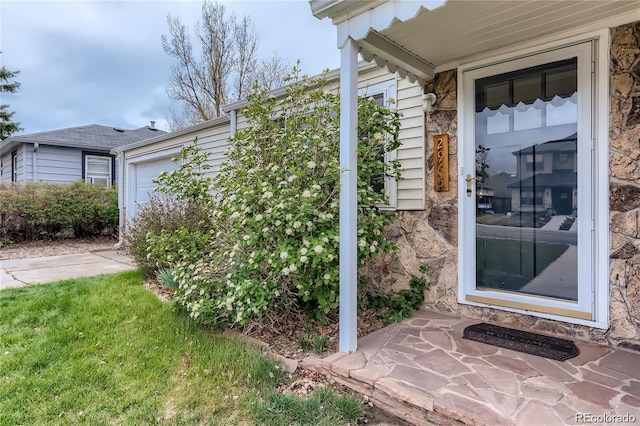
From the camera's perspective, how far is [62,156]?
11.5 metres

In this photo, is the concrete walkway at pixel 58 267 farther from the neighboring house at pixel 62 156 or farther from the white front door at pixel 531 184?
the neighboring house at pixel 62 156

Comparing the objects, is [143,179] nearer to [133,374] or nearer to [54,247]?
[54,247]

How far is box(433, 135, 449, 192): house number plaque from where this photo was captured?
3371 millimetres

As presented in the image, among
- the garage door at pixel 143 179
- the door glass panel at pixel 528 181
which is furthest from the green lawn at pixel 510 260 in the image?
the garage door at pixel 143 179

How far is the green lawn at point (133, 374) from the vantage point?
201cm

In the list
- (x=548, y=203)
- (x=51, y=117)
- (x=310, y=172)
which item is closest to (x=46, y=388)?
(x=310, y=172)

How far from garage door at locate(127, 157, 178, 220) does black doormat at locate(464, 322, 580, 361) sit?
7.19 metres

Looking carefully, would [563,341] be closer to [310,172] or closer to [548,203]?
[548,203]

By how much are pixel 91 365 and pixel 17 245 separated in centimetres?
834

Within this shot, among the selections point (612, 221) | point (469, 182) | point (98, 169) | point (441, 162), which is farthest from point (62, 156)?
point (612, 221)

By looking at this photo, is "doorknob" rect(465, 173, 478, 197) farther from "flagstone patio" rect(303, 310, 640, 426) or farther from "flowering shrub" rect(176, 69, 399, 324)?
"flagstone patio" rect(303, 310, 640, 426)

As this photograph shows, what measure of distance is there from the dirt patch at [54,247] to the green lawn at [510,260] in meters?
8.33

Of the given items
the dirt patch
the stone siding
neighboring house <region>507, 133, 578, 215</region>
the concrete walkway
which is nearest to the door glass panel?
neighboring house <region>507, 133, 578, 215</region>

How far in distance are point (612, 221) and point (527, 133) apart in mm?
956
